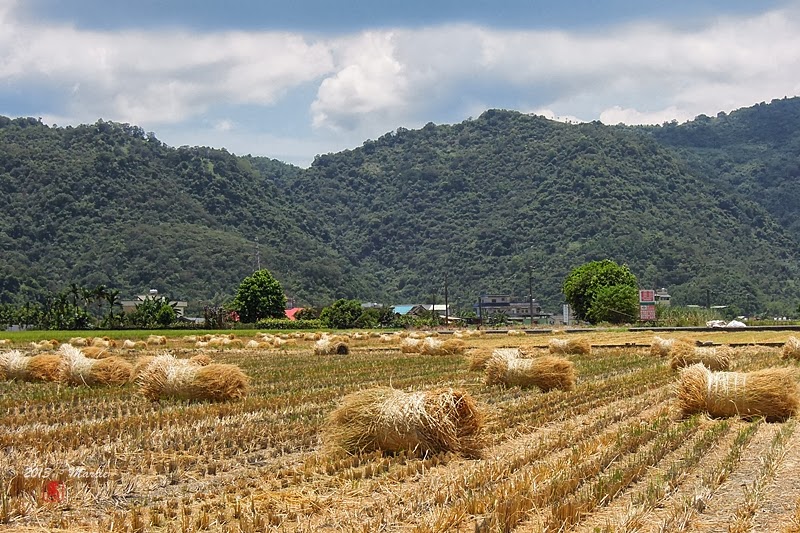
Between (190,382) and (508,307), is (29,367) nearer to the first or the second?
(190,382)

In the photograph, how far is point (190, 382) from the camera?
1831cm

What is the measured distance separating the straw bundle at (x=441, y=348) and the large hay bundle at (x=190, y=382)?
20593mm

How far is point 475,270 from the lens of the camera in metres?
180

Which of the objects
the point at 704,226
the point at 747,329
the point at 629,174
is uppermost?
the point at 629,174

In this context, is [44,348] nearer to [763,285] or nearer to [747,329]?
[747,329]

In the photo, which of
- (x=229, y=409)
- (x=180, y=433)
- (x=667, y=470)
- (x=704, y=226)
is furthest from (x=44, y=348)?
(x=704, y=226)

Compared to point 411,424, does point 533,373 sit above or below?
below

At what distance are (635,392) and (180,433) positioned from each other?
11.2 metres

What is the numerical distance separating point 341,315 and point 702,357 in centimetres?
7370

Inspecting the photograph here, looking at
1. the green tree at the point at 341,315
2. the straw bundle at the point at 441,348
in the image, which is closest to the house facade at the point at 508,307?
the green tree at the point at 341,315

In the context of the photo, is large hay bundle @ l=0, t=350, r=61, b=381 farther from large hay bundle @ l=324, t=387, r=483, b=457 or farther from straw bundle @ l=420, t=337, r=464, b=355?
straw bundle @ l=420, t=337, r=464, b=355

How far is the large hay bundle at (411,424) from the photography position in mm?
11695

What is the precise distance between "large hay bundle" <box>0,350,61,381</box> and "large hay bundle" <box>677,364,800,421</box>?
17.1 metres

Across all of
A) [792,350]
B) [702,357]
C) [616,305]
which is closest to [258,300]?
[616,305]
